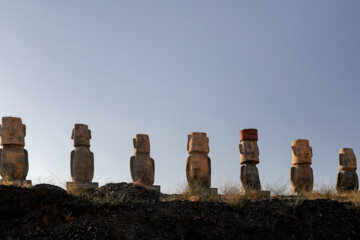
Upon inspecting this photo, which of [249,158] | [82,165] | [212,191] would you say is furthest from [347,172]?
[82,165]

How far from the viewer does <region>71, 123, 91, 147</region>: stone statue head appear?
1530 centimetres

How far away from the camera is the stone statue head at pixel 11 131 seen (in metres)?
14.7

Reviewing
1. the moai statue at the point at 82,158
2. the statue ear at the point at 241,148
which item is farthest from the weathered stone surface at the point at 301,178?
the moai statue at the point at 82,158

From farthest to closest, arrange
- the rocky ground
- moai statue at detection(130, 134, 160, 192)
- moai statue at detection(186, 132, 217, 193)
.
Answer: moai statue at detection(130, 134, 160, 192)
moai statue at detection(186, 132, 217, 193)
the rocky ground

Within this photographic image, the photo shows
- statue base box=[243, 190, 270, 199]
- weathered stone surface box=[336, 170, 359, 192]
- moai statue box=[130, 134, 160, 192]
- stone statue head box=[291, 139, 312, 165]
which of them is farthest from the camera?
weathered stone surface box=[336, 170, 359, 192]

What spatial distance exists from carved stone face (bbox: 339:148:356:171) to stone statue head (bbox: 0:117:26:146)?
10.4 metres

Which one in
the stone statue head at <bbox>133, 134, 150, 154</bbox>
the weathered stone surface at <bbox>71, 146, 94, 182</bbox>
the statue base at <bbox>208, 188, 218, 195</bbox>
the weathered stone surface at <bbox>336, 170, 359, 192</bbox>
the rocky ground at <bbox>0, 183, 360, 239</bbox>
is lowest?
the rocky ground at <bbox>0, 183, 360, 239</bbox>

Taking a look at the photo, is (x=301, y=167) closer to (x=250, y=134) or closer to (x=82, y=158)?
(x=250, y=134)

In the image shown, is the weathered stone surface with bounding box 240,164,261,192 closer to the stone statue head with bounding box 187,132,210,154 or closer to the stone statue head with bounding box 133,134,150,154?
the stone statue head with bounding box 187,132,210,154

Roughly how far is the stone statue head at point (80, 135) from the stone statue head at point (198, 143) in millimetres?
3274

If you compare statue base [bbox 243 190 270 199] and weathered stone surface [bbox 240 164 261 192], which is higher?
weathered stone surface [bbox 240 164 261 192]

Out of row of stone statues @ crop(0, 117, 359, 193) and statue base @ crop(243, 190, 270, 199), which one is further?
row of stone statues @ crop(0, 117, 359, 193)

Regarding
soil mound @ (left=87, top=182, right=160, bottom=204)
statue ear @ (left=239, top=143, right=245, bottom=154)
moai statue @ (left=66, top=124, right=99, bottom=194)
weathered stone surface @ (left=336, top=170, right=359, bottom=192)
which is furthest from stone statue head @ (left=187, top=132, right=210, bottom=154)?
weathered stone surface @ (left=336, top=170, right=359, bottom=192)

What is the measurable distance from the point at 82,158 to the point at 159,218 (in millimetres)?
6652
